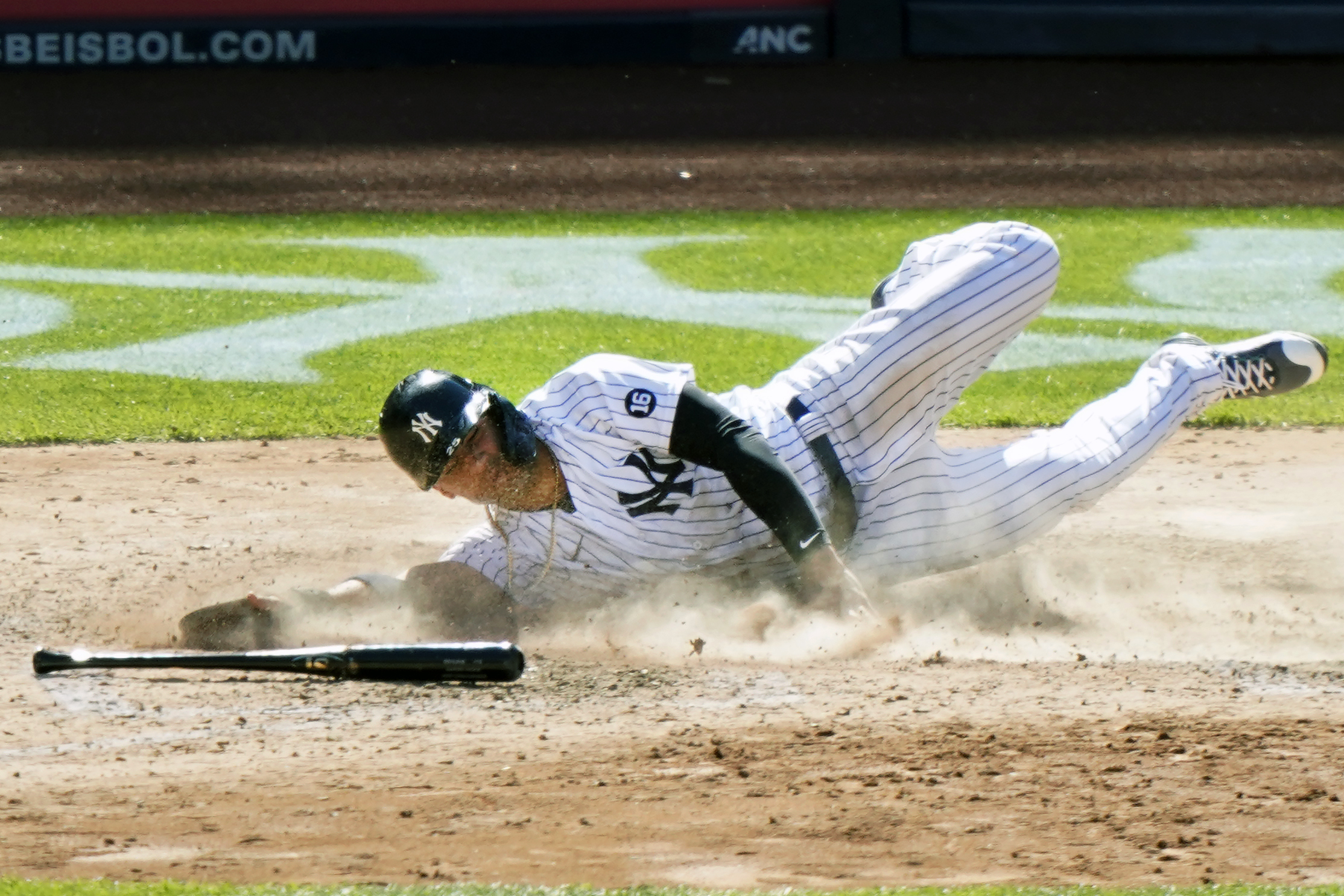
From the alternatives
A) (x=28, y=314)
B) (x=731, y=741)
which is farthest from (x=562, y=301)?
(x=731, y=741)

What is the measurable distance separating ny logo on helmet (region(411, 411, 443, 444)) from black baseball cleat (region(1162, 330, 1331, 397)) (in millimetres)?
2280

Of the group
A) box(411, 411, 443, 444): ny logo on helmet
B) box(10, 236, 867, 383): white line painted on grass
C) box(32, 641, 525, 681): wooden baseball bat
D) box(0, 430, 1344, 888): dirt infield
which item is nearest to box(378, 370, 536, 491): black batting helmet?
box(411, 411, 443, 444): ny logo on helmet

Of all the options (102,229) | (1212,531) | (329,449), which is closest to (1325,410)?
(1212,531)

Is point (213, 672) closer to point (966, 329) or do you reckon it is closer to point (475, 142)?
point (966, 329)

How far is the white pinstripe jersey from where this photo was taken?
155 inches

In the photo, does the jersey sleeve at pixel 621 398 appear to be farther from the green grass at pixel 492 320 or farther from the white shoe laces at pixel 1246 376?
the green grass at pixel 492 320

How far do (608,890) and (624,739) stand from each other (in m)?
0.67

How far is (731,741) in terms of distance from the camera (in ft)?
11.0

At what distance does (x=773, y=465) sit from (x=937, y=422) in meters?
0.85

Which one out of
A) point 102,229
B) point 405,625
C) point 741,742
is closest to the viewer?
point 741,742

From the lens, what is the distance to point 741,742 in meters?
3.33

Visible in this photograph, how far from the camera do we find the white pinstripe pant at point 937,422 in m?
4.27

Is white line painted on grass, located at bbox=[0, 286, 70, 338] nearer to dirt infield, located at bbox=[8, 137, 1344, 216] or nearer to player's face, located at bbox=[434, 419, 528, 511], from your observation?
dirt infield, located at bbox=[8, 137, 1344, 216]

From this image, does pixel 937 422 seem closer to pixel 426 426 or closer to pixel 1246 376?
pixel 1246 376
